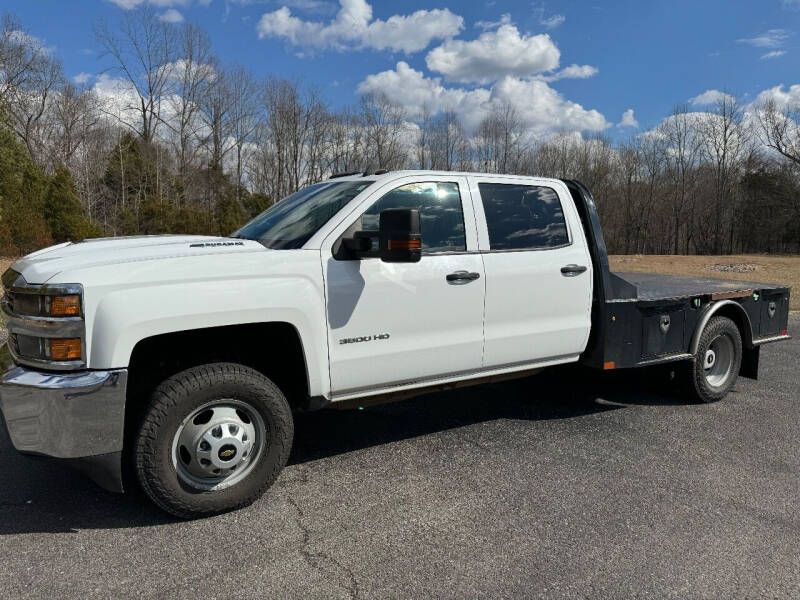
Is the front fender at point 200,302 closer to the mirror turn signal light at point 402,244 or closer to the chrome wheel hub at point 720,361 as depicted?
the mirror turn signal light at point 402,244

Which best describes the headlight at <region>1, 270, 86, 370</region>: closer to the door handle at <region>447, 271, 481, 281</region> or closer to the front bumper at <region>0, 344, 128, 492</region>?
the front bumper at <region>0, 344, 128, 492</region>

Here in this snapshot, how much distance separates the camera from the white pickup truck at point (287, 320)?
293 centimetres

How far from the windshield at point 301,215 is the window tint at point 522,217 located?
951 millimetres

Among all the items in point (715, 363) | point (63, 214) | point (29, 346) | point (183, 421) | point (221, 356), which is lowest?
point (715, 363)

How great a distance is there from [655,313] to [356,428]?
2690 millimetres

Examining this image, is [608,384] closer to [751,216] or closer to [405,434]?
[405,434]

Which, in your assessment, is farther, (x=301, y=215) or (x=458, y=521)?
(x=301, y=215)

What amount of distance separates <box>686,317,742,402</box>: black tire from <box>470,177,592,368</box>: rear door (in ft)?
4.84

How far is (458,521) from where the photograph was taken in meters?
3.28

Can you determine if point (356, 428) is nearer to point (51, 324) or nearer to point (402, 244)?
point (402, 244)

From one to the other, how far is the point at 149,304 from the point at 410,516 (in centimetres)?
184

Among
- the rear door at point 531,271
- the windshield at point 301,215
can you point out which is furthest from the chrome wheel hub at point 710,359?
the windshield at point 301,215

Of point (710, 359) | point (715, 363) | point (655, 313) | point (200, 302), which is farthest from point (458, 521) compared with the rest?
point (715, 363)

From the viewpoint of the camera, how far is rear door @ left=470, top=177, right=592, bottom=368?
4172 millimetres
